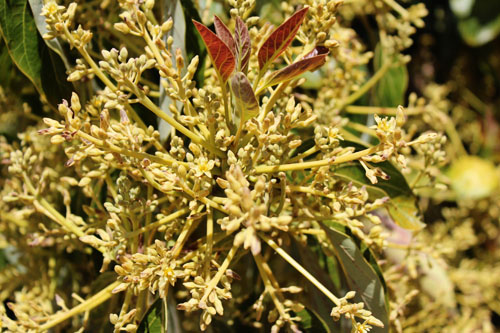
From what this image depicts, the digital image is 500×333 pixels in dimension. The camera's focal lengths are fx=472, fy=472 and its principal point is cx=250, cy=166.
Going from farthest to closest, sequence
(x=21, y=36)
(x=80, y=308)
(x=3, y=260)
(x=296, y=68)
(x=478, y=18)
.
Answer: (x=478, y=18), (x=3, y=260), (x=21, y=36), (x=80, y=308), (x=296, y=68)

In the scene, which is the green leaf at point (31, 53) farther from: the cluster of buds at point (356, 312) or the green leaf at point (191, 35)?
the cluster of buds at point (356, 312)

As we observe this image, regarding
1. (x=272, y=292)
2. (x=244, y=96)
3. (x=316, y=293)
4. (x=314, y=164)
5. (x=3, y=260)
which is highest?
(x=244, y=96)

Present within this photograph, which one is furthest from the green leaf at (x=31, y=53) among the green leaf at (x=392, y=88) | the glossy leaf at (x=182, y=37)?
the green leaf at (x=392, y=88)

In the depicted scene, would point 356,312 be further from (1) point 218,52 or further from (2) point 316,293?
→ (1) point 218,52

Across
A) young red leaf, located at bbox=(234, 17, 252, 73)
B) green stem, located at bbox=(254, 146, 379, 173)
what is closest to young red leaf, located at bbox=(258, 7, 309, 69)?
young red leaf, located at bbox=(234, 17, 252, 73)

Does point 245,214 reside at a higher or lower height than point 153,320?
higher

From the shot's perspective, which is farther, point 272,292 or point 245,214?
point 272,292

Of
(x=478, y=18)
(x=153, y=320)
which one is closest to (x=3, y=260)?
(x=153, y=320)
